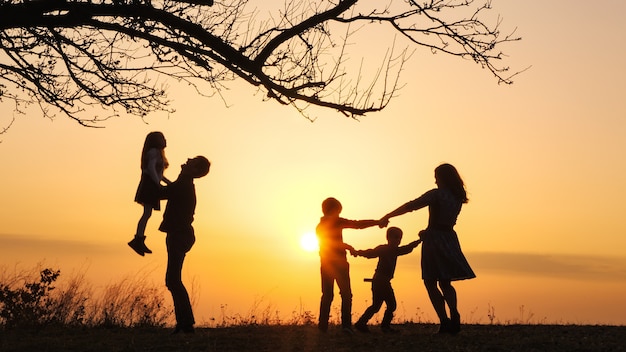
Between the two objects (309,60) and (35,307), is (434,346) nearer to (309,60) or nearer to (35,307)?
(309,60)

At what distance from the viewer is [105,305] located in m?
13.7

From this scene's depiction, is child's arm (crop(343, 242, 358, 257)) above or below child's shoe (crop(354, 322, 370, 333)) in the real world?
above

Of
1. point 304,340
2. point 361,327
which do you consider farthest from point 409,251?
point 304,340

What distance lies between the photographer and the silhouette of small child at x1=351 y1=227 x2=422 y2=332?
460 inches

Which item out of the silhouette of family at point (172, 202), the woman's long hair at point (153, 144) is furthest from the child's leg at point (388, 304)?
the woman's long hair at point (153, 144)

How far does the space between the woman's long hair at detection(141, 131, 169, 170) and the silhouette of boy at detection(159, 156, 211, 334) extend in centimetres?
33

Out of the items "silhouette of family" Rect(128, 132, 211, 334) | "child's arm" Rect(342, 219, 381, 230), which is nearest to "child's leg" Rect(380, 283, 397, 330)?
"child's arm" Rect(342, 219, 381, 230)

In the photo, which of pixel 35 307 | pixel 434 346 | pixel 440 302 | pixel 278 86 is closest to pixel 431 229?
pixel 440 302

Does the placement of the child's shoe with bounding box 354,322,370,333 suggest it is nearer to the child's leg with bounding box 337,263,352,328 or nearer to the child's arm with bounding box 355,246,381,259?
the child's leg with bounding box 337,263,352,328

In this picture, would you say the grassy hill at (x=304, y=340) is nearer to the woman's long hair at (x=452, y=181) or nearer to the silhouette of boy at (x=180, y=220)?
the silhouette of boy at (x=180, y=220)

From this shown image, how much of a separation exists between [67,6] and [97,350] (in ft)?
14.7

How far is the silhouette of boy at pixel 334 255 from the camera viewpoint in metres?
11.4

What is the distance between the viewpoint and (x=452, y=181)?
1088 cm

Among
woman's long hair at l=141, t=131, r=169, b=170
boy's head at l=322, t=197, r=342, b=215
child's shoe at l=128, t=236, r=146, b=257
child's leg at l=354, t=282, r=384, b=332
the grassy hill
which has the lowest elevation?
the grassy hill
